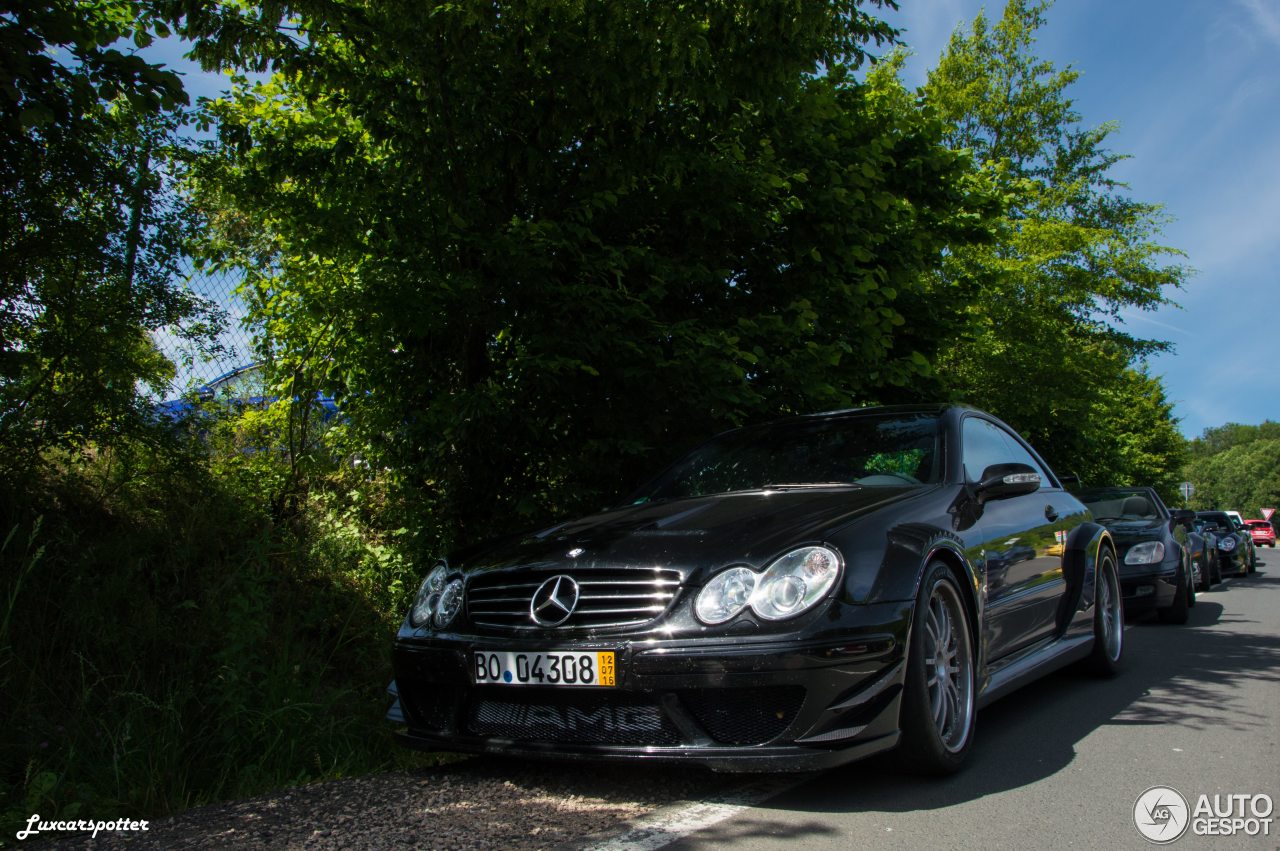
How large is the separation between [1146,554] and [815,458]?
271 inches

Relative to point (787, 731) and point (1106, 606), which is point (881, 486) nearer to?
point (787, 731)

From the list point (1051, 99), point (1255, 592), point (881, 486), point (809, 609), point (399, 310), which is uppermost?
point (1051, 99)

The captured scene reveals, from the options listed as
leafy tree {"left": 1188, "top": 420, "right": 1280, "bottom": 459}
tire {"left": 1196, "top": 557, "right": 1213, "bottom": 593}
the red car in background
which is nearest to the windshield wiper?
tire {"left": 1196, "top": 557, "right": 1213, "bottom": 593}

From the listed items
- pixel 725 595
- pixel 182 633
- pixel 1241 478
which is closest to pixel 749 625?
pixel 725 595

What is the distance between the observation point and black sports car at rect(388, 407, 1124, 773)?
3.23 meters

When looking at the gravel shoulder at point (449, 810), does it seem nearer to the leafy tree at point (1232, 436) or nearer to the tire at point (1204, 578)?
the tire at point (1204, 578)

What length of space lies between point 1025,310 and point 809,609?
16664mm

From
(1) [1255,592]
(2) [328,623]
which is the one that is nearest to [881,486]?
(2) [328,623]

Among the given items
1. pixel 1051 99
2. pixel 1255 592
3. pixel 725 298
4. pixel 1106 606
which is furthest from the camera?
pixel 1051 99

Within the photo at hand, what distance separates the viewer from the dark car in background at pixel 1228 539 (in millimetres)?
21062

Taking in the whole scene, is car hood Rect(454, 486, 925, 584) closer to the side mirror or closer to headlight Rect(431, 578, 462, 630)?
headlight Rect(431, 578, 462, 630)

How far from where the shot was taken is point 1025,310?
18375 mm

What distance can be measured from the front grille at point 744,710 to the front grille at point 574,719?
12cm

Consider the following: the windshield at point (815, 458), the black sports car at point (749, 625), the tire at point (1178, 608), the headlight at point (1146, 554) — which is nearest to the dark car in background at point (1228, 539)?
the tire at point (1178, 608)
